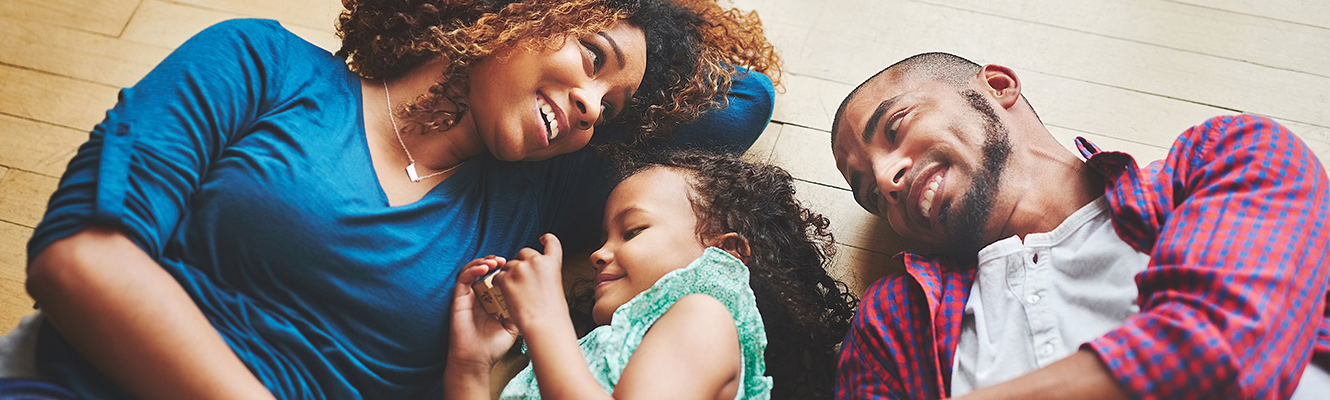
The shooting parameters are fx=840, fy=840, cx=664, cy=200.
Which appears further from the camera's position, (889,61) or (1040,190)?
(889,61)

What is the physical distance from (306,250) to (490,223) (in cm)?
33

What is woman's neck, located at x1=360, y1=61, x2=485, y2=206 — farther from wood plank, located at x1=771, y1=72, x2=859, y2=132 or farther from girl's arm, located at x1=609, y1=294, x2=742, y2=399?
wood plank, located at x1=771, y1=72, x2=859, y2=132

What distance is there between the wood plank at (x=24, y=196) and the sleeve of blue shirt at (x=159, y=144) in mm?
794

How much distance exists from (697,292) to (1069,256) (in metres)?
0.58

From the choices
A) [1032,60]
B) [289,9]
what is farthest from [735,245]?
[289,9]

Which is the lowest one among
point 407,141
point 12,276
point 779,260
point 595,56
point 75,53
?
point 12,276

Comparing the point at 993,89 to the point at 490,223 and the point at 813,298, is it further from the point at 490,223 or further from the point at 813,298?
the point at 490,223

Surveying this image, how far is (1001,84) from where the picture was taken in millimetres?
1528

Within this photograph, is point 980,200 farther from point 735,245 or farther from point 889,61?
point 889,61

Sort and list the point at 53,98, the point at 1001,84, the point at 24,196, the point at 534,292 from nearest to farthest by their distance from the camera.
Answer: the point at 534,292, the point at 1001,84, the point at 24,196, the point at 53,98

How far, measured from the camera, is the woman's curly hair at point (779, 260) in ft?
4.70

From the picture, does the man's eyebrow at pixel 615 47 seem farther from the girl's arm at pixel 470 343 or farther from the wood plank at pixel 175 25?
the wood plank at pixel 175 25

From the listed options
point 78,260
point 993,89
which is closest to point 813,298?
point 993,89

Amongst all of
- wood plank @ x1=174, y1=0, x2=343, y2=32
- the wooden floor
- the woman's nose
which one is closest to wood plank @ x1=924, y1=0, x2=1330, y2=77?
the wooden floor
